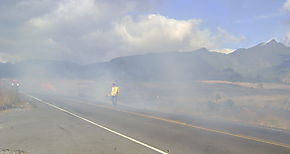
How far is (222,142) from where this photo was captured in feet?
27.6

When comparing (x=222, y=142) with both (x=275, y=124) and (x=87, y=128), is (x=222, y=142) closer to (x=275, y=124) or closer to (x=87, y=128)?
(x=87, y=128)

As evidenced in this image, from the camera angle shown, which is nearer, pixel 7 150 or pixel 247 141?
pixel 7 150

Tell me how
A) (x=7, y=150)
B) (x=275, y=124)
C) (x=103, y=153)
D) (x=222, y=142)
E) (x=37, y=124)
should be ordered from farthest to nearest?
1. (x=275, y=124)
2. (x=37, y=124)
3. (x=222, y=142)
4. (x=7, y=150)
5. (x=103, y=153)

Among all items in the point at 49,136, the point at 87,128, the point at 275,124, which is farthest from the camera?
the point at 275,124

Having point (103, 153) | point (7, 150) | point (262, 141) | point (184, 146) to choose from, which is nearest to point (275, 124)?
point (262, 141)

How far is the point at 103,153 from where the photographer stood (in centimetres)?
689

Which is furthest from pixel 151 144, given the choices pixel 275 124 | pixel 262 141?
pixel 275 124

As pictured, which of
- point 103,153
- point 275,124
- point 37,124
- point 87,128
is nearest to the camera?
point 103,153

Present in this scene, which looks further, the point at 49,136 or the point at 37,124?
the point at 37,124

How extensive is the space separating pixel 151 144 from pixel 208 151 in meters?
1.60

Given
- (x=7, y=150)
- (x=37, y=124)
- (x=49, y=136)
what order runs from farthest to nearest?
(x=37, y=124)
(x=49, y=136)
(x=7, y=150)

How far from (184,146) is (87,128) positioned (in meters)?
4.39

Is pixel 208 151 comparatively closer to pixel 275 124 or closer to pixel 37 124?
pixel 37 124

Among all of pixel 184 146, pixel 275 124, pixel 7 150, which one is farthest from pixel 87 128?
pixel 275 124
